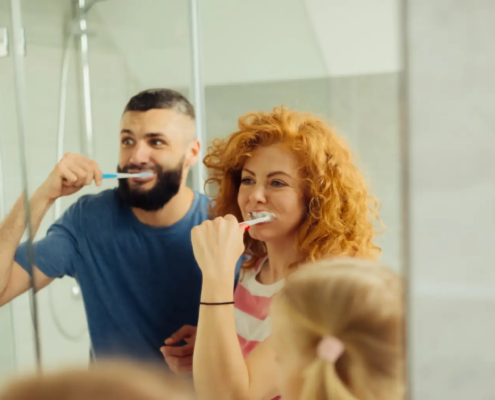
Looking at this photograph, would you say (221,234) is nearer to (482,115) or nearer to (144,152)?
(144,152)

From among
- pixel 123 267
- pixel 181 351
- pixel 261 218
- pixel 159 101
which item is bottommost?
pixel 181 351

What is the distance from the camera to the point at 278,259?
87cm

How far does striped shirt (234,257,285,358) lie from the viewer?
2.78ft

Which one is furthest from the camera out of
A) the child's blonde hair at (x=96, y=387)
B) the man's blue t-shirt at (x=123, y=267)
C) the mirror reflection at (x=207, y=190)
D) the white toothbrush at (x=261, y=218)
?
the man's blue t-shirt at (x=123, y=267)

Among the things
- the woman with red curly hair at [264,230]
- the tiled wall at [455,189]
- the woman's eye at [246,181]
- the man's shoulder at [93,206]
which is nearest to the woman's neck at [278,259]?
the woman with red curly hair at [264,230]

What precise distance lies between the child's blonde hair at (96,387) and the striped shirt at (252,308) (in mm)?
133

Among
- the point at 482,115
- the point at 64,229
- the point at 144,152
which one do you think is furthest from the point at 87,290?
the point at 482,115

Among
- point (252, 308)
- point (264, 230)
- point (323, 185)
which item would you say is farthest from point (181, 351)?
point (323, 185)

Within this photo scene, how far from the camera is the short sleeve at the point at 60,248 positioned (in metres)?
1.05

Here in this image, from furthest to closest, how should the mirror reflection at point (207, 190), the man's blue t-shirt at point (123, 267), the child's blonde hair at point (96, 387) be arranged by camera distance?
the man's blue t-shirt at point (123, 267) < the mirror reflection at point (207, 190) < the child's blonde hair at point (96, 387)

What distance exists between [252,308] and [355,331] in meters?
0.19

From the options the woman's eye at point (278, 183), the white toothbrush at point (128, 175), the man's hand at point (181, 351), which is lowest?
the man's hand at point (181, 351)

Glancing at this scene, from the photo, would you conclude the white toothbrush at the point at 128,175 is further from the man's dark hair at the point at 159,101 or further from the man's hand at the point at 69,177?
the man's dark hair at the point at 159,101

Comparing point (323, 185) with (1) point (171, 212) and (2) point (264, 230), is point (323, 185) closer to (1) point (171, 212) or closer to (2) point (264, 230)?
(2) point (264, 230)
